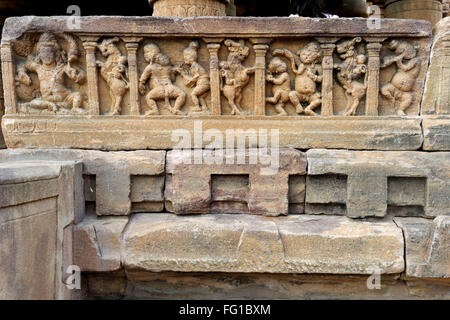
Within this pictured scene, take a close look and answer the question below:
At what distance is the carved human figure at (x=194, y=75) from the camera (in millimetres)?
2906

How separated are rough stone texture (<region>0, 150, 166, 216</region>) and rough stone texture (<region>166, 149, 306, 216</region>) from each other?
15 centimetres

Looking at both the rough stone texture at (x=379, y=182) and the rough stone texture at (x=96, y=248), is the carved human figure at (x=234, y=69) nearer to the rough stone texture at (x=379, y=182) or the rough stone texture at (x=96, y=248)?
the rough stone texture at (x=379, y=182)

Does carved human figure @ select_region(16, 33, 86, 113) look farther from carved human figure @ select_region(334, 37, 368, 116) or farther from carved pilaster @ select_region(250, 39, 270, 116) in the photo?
carved human figure @ select_region(334, 37, 368, 116)

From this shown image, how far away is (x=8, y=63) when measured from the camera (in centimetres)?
291

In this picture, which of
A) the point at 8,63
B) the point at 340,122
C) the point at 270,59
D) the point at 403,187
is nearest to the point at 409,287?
the point at 403,187

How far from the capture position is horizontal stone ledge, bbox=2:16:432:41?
2824mm

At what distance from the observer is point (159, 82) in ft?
9.64

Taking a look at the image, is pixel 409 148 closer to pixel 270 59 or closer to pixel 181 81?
pixel 270 59

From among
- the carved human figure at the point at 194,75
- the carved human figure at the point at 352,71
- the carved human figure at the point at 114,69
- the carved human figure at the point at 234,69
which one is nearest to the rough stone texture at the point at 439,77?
the carved human figure at the point at 352,71

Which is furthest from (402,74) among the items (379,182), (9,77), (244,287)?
(9,77)

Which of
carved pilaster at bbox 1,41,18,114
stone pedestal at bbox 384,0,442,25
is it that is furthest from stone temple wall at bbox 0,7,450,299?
stone pedestal at bbox 384,0,442,25

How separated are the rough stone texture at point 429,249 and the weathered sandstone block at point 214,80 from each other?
2.27 ft

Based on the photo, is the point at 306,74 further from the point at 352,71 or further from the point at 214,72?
the point at 214,72

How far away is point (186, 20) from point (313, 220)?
2.03 m
